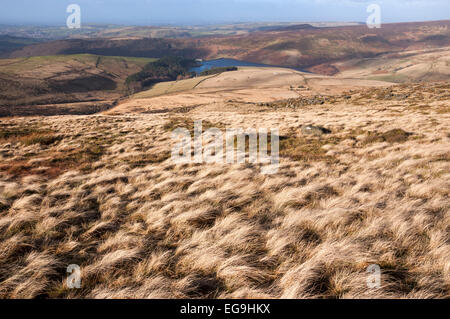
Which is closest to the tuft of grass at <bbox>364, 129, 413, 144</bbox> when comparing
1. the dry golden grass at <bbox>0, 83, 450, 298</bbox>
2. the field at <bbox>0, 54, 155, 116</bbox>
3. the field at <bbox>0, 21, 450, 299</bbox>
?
the field at <bbox>0, 21, 450, 299</bbox>

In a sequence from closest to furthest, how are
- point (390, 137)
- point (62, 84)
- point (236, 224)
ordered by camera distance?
point (236, 224)
point (390, 137)
point (62, 84)

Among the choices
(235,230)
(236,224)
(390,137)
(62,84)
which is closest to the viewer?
(235,230)

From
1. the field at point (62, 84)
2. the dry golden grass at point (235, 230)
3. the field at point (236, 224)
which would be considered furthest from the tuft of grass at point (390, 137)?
the field at point (62, 84)

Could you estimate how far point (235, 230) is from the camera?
4309 mm

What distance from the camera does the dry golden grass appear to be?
10.2ft

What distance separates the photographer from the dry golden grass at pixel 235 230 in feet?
10.2

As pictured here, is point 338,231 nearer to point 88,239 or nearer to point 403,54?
point 88,239

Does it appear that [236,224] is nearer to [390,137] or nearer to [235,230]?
[235,230]

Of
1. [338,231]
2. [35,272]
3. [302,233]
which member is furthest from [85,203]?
[338,231]

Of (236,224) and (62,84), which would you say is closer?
→ (236,224)

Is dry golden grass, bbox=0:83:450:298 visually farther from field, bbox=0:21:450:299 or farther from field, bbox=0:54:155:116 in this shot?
field, bbox=0:54:155:116

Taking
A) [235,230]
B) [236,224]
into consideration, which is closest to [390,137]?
[236,224]

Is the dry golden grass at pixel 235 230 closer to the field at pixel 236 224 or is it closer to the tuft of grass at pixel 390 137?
the field at pixel 236 224
